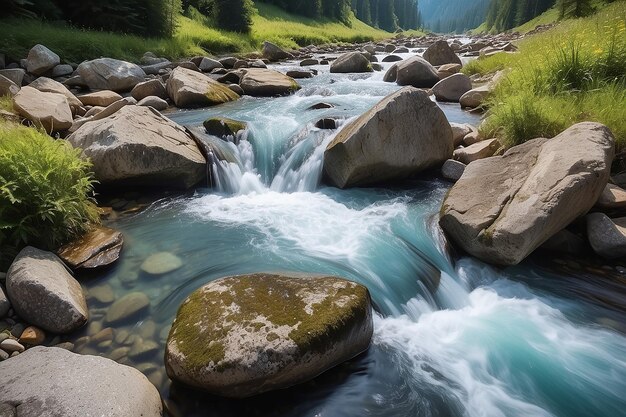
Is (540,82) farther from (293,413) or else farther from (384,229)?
(293,413)

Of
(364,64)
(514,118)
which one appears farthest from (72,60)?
(514,118)

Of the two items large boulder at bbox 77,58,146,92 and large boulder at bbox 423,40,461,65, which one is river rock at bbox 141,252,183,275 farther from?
large boulder at bbox 423,40,461,65

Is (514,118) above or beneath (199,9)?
beneath

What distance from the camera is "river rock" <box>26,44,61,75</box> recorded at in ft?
40.9

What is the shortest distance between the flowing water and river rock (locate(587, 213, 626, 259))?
454 millimetres

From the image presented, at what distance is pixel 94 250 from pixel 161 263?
0.82 meters

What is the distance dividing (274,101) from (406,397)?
10429 millimetres

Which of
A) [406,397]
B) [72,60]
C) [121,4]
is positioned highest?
[121,4]

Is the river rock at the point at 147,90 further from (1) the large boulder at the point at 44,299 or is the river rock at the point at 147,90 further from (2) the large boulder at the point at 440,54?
(2) the large boulder at the point at 440,54

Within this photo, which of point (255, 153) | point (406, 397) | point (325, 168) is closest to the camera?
point (406, 397)

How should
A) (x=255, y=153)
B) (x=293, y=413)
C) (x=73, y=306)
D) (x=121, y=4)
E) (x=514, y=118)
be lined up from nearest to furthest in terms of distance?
(x=293, y=413), (x=73, y=306), (x=514, y=118), (x=255, y=153), (x=121, y=4)

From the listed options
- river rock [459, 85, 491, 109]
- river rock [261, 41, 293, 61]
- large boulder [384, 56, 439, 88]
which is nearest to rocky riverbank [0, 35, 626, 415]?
river rock [459, 85, 491, 109]

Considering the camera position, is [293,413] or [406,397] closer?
[293,413]

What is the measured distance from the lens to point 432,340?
153 inches
